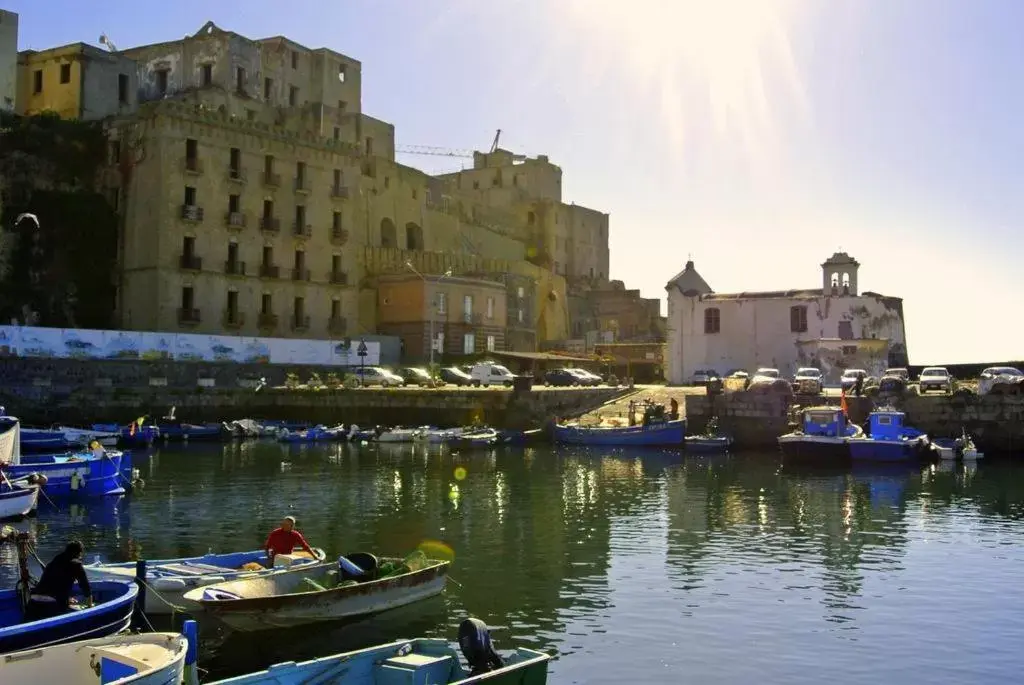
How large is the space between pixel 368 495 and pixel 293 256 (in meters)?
34.7

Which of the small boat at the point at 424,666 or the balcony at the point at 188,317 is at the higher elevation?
the balcony at the point at 188,317

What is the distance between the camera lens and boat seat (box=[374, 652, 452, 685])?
473 inches

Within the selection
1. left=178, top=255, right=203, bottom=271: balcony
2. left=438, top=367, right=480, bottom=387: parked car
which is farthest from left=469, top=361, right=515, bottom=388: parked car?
left=178, top=255, right=203, bottom=271: balcony

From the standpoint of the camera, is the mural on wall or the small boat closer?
the small boat

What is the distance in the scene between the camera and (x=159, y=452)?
148 feet

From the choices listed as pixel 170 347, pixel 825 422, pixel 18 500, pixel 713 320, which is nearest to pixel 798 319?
pixel 713 320

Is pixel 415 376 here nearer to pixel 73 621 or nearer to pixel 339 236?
pixel 339 236

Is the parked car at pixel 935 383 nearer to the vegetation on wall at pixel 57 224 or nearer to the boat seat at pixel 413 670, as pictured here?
the boat seat at pixel 413 670

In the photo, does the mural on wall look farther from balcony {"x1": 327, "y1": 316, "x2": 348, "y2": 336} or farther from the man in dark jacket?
the man in dark jacket

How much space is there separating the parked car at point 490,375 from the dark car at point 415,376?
2722 mm

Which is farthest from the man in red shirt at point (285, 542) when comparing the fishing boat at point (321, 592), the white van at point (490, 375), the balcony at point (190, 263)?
the balcony at point (190, 263)

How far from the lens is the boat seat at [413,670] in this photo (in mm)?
12016

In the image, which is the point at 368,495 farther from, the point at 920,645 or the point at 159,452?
the point at 920,645

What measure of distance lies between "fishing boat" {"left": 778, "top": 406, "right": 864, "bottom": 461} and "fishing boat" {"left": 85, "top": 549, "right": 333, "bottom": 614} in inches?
1159
